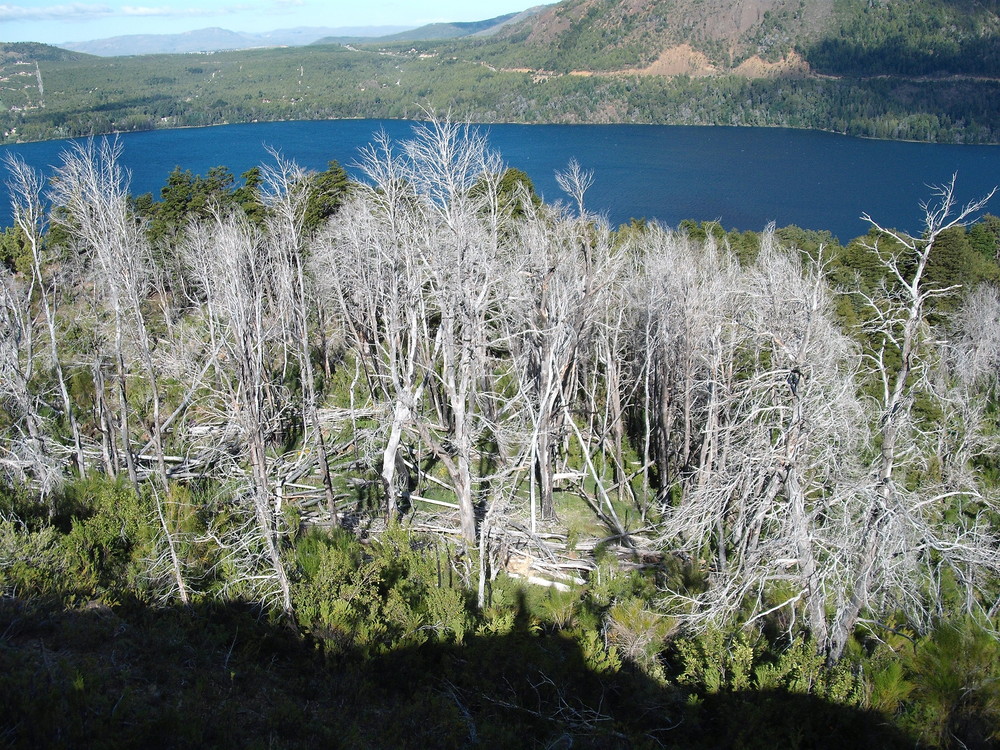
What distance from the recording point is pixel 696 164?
244 feet

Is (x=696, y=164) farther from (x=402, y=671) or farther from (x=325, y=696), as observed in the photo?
(x=325, y=696)

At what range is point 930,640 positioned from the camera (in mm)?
6660

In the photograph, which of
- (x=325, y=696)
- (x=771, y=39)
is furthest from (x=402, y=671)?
(x=771, y=39)

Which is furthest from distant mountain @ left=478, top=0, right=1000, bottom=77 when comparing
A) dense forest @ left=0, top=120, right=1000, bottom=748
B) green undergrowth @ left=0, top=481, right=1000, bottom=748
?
green undergrowth @ left=0, top=481, right=1000, bottom=748

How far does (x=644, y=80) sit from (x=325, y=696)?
133m

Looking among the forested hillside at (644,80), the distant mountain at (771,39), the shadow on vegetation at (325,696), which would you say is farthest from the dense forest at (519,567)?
the distant mountain at (771,39)

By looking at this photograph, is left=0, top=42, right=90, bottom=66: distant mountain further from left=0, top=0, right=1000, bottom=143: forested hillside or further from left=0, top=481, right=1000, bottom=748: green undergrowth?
left=0, top=481, right=1000, bottom=748: green undergrowth

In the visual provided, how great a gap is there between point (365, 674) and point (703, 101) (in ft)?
402

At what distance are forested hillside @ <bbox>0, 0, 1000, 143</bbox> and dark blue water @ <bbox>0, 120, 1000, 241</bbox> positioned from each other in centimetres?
886

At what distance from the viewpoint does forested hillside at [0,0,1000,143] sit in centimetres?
9631

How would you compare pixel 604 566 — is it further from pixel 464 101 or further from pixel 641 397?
pixel 464 101

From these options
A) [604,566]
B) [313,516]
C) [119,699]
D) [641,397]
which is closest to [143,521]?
[313,516]

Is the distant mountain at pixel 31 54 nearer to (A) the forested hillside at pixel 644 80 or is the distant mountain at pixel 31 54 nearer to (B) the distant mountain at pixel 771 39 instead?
(A) the forested hillside at pixel 644 80

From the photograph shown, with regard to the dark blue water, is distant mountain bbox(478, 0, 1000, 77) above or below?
above
